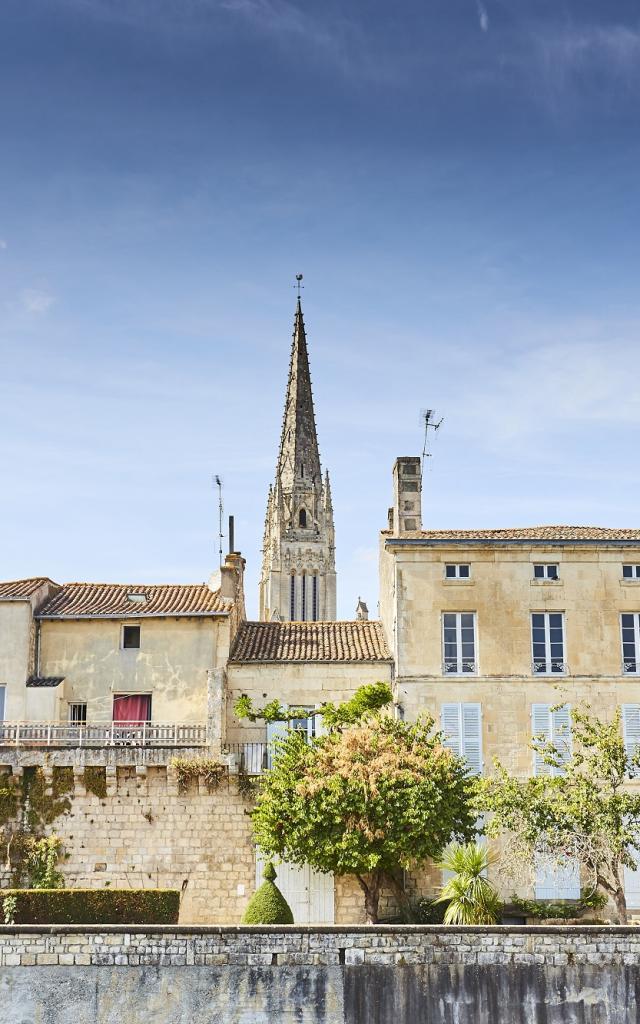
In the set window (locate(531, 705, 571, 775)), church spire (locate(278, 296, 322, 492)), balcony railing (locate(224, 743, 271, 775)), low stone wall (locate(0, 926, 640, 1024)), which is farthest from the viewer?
church spire (locate(278, 296, 322, 492))

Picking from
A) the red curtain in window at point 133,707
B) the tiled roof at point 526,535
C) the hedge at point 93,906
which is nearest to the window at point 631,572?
the tiled roof at point 526,535

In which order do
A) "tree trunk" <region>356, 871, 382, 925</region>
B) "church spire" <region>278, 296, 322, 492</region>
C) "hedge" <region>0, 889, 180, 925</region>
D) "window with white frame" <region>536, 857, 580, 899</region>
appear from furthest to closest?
"church spire" <region>278, 296, 322, 492</region>, "window with white frame" <region>536, 857, 580, 899</region>, "tree trunk" <region>356, 871, 382, 925</region>, "hedge" <region>0, 889, 180, 925</region>

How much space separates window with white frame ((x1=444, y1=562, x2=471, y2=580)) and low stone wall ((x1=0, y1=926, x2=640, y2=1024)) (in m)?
13.0

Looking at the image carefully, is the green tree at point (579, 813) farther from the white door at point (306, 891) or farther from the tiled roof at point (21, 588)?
the tiled roof at point (21, 588)

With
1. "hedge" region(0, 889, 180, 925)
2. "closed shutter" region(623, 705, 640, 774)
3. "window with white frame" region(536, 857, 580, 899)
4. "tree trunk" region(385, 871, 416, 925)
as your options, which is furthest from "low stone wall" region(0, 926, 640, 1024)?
"closed shutter" region(623, 705, 640, 774)

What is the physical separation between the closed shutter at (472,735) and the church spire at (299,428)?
73049 millimetres

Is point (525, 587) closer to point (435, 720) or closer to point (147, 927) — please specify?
point (435, 720)

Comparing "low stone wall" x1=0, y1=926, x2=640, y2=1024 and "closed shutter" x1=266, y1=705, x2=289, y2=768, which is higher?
"closed shutter" x1=266, y1=705, x2=289, y2=768

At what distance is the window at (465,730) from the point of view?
117ft

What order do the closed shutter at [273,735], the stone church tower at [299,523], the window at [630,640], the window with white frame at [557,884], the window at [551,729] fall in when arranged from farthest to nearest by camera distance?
the stone church tower at [299,523] < the window at [630,640] < the window at [551,729] < the closed shutter at [273,735] < the window with white frame at [557,884]

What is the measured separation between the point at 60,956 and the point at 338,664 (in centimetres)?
1348

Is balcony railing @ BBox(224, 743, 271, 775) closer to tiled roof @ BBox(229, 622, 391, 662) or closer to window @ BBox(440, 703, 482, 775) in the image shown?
tiled roof @ BBox(229, 622, 391, 662)

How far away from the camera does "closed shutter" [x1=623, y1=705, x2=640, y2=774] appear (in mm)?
35987

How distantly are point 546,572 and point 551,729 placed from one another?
4748 mm
